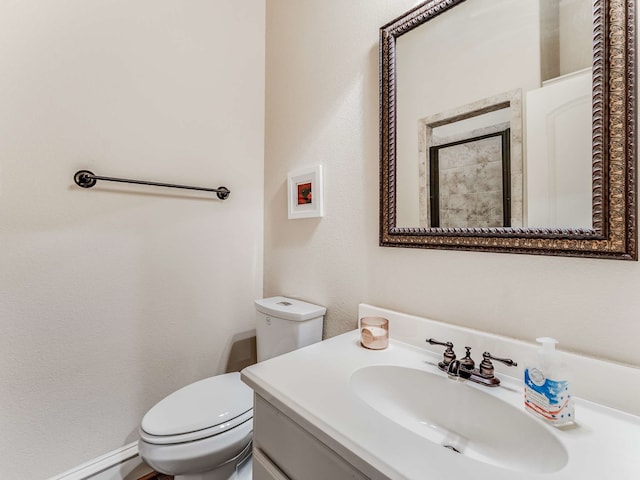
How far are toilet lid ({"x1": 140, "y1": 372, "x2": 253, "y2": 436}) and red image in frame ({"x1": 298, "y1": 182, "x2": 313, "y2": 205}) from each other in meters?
0.84

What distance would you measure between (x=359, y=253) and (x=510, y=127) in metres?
0.63

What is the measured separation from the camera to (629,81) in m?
0.64

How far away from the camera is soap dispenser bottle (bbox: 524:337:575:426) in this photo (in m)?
0.60

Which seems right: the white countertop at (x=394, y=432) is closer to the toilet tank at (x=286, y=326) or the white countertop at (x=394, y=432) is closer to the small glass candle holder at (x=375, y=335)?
the small glass candle holder at (x=375, y=335)

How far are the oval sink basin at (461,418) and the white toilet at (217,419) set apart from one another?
1.55 ft

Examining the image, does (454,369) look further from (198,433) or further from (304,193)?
(304,193)

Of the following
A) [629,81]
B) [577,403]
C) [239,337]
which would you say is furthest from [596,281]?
[239,337]

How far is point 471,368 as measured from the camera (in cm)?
78

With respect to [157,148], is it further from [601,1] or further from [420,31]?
[601,1]

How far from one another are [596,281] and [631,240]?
0.11 m

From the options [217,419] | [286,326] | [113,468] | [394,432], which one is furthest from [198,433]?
[394,432]

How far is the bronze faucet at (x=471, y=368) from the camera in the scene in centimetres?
75

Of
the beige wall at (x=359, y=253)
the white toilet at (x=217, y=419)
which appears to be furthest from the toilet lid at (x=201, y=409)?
the beige wall at (x=359, y=253)

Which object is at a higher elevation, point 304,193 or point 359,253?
point 304,193
